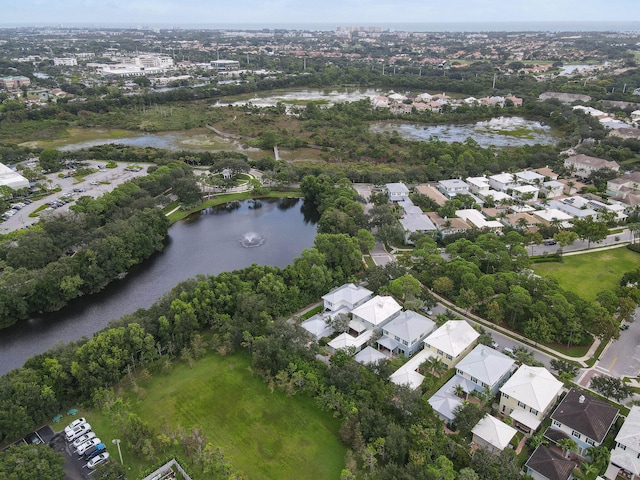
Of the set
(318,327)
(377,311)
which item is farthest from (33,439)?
(377,311)

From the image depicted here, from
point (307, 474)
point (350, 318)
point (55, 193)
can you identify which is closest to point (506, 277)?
point (350, 318)

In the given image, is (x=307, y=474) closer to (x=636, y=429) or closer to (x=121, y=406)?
(x=121, y=406)

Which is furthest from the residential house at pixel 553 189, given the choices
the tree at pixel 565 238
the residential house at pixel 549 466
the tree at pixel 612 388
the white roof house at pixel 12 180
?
the white roof house at pixel 12 180

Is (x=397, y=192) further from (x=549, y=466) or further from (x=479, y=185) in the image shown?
(x=549, y=466)

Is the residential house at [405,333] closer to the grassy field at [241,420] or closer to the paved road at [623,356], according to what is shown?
the grassy field at [241,420]

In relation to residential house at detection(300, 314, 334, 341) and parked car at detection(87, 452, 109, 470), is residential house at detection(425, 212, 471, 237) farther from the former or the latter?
parked car at detection(87, 452, 109, 470)

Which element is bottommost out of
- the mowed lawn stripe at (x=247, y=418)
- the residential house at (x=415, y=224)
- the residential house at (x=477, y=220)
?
the mowed lawn stripe at (x=247, y=418)

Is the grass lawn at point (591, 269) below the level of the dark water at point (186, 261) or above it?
above

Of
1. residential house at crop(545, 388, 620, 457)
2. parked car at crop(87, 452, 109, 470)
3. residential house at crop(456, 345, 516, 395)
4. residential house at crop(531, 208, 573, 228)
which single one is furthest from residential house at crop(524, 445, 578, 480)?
residential house at crop(531, 208, 573, 228)
